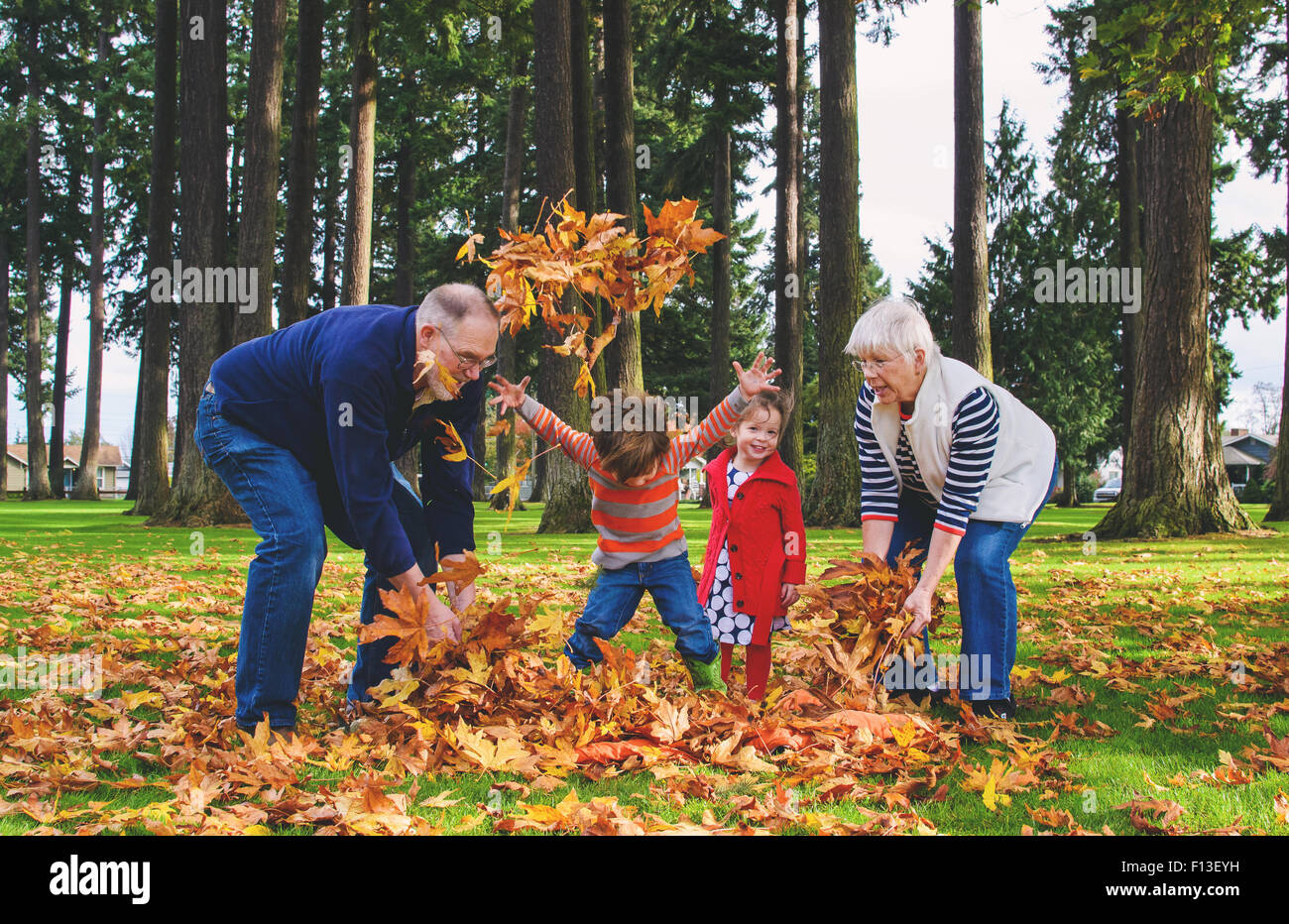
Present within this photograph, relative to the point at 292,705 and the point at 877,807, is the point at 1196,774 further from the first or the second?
the point at 292,705

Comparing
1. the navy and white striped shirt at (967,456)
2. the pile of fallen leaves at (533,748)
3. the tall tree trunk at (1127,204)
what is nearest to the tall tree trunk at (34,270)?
the tall tree trunk at (1127,204)

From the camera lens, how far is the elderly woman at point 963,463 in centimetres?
405

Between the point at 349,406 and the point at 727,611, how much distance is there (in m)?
2.14

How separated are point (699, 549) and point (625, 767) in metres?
9.12

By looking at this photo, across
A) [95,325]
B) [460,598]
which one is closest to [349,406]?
[460,598]

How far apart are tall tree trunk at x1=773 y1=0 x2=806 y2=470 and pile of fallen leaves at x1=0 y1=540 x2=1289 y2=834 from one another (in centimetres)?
1843

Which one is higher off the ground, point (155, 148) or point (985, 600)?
point (155, 148)

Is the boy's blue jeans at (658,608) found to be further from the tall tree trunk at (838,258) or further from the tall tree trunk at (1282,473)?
the tall tree trunk at (1282,473)

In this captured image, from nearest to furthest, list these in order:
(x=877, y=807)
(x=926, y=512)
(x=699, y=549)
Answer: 1. (x=877, y=807)
2. (x=926, y=512)
3. (x=699, y=549)

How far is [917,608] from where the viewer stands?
4.09 m

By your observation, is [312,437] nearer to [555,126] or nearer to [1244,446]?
[555,126]
